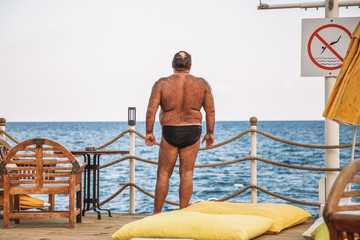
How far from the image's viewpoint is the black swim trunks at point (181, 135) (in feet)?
18.7

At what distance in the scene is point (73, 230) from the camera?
5.72m

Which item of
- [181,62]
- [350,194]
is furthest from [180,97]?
[350,194]

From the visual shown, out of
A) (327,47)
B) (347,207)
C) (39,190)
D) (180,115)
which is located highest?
(327,47)

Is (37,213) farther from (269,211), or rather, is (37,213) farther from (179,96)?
(269,211)

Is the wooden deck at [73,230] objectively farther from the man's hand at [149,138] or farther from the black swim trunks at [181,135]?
the black swim trunks at [181,135]

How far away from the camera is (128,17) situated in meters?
46.8

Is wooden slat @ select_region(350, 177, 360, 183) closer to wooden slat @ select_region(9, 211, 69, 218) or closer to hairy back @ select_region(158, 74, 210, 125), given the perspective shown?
hairy back @ select_region(158, 74, 210, 125)

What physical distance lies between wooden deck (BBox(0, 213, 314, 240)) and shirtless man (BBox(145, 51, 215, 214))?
664 mm

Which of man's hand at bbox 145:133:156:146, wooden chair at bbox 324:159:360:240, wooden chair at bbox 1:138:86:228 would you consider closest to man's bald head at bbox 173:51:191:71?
man's hand at bbox 145:133:156:146

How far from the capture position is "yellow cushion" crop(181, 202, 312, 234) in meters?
5.51

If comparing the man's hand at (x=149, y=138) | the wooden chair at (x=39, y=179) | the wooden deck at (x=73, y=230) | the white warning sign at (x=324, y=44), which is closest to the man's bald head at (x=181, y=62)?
the man's hand at (x=149, y=138)

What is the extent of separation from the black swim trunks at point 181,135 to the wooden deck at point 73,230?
1022 millimetres

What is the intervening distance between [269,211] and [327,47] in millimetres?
2051

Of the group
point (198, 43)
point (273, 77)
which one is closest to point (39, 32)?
point (198, 43)
